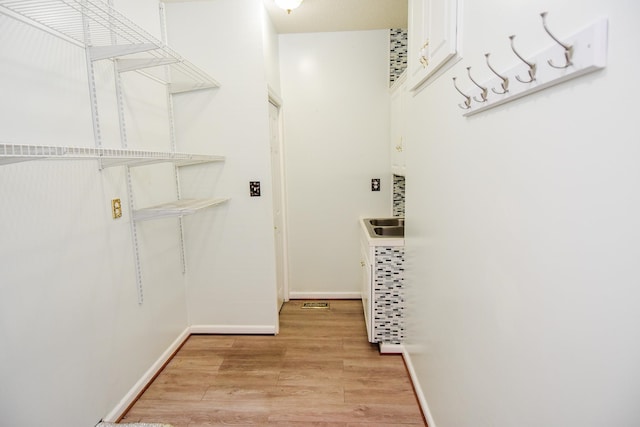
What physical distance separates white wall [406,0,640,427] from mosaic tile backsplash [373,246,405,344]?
0.88 m

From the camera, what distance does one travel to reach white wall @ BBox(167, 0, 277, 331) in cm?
245

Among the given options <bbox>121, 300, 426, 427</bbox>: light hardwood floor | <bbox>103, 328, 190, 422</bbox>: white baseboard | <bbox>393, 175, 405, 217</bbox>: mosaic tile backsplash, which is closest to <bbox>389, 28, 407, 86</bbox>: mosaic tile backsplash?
<bbox>393, 175, 405, 217</bbox>: mosaic tile backsplash

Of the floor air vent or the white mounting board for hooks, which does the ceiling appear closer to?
the white mounting board for hooks

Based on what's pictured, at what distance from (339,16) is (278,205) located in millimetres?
1727

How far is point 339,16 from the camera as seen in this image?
273 cm

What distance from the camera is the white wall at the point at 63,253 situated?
1258mm

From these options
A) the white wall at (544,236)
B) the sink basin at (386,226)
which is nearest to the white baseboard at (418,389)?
the white wall at (544,236)

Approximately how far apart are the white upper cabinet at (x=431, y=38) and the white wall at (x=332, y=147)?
1.16 metres

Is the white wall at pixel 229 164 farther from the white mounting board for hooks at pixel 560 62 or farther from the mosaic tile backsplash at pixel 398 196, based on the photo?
the white mounting board for hooks at pixel 560 62

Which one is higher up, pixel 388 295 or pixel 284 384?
pixel 388 295

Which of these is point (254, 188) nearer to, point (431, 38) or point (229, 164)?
point (229, 164)

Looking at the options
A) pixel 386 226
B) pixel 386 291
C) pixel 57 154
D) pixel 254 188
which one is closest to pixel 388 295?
pixel 386 291

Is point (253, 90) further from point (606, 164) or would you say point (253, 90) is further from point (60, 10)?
point (606, 164)

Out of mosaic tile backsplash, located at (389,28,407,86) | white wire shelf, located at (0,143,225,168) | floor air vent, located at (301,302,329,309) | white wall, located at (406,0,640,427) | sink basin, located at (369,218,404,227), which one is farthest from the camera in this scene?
floor air vent, located at (301,302,329,309)
